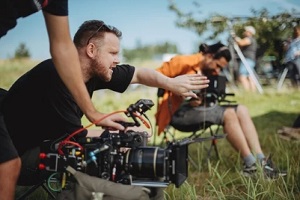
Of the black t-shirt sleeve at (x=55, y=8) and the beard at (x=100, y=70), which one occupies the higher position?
the black t-shirt sleeve at (x=55, y=8)

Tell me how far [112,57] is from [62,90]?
1.19 feet

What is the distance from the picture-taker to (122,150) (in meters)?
1.85

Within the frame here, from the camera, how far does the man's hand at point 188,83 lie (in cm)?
221

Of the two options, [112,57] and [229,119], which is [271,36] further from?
[112,57]

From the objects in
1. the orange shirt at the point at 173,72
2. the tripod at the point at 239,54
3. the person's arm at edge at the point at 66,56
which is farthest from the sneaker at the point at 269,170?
the tripod at the point at 239,54

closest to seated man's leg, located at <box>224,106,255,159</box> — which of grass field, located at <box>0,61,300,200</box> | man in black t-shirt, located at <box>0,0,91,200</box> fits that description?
grass field, located at <box>0,61,300,200</box>

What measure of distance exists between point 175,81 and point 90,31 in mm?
605

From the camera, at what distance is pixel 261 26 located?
1106 cm

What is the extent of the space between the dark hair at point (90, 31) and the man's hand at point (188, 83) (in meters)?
0.46

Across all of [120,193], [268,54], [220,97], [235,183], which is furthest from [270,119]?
[268,54]

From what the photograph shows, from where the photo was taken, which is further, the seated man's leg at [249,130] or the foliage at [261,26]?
the foliage at [261,26]

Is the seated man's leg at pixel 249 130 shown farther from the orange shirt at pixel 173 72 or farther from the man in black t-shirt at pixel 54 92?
the man in black t-shirt at pixel 54 92

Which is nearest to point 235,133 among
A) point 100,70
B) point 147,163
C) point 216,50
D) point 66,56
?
point 216,50

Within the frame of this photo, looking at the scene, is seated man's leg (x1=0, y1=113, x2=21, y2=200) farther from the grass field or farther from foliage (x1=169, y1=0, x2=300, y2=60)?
foliage (x1=169, y1=0, x2=300, y2=60)
